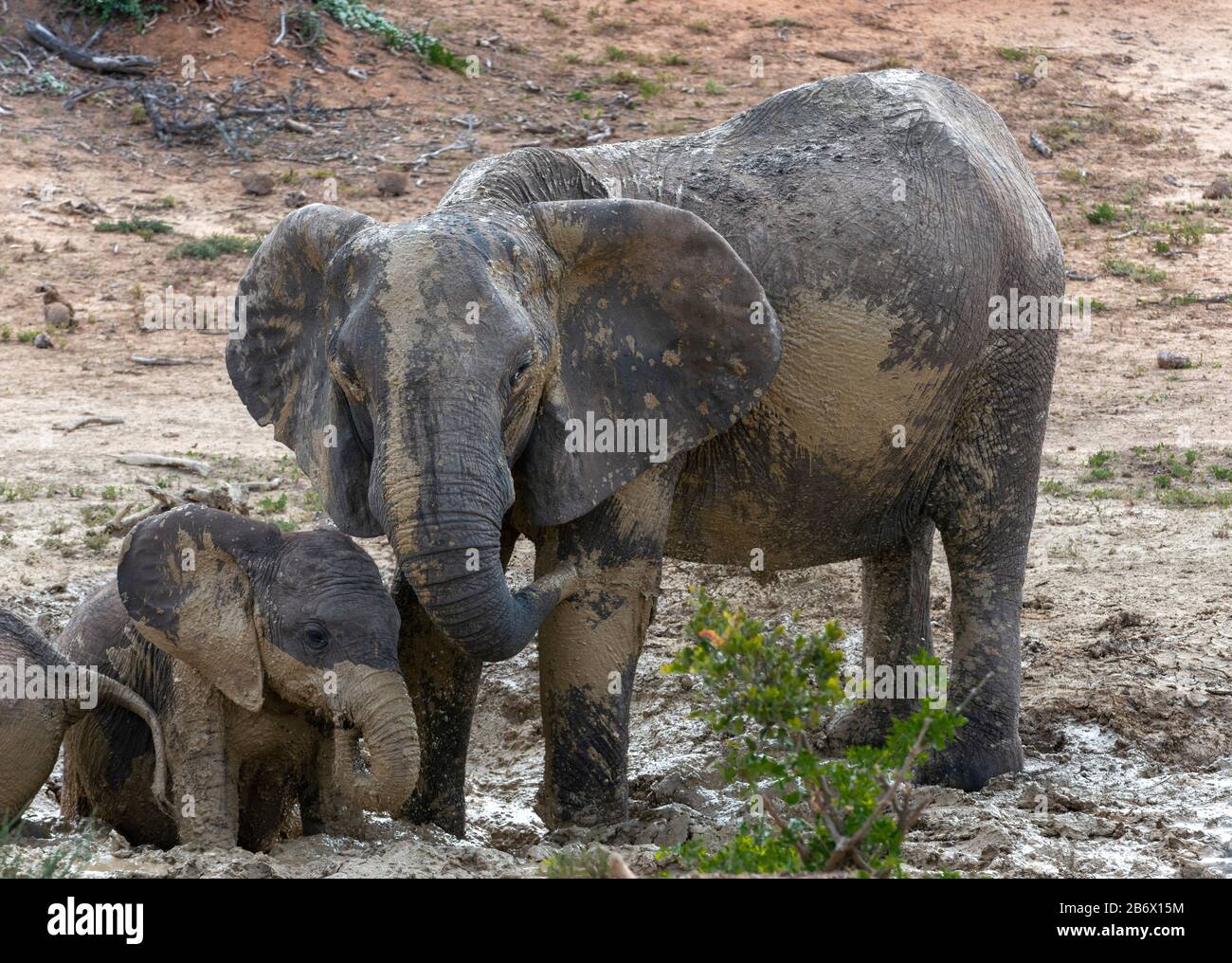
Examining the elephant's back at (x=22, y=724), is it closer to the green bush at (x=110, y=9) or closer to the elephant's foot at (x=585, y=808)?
the elephant's foot at (x=585, y=808)

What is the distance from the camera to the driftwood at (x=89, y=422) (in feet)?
36.6

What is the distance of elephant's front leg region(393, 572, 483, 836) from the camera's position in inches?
250

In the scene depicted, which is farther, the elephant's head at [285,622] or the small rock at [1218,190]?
the small rock at [1218,190]

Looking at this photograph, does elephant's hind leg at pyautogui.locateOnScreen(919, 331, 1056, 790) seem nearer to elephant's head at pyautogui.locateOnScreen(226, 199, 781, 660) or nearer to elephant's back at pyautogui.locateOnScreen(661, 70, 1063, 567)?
elephant's back at pyautogui.locateOnScreen(661, 70, 1063, 567)

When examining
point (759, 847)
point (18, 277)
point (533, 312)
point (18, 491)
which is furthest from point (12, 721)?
point (18, 277)

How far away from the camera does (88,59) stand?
55.7 ft

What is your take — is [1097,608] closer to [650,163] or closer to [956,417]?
[956,417]

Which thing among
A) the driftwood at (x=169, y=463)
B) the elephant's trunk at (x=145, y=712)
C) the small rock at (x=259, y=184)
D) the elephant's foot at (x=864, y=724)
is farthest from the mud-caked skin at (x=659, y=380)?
the small rock at (x=259, y=184)

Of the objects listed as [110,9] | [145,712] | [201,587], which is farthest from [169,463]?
[110,9]

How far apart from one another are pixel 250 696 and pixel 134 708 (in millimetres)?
507

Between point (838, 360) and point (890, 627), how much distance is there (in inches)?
70.0

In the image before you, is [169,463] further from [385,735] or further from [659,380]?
[385,735]

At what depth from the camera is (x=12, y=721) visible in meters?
5.74

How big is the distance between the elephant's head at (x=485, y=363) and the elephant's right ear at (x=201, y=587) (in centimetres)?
34
